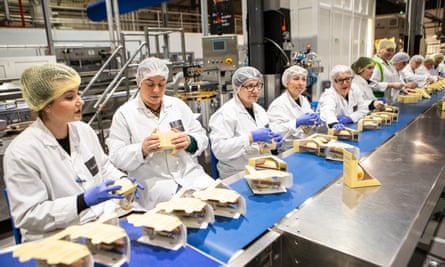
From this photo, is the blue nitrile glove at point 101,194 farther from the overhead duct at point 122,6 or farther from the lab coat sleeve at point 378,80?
the overhead duct at point 122,6

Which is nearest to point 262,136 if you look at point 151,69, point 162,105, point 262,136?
point 262,136

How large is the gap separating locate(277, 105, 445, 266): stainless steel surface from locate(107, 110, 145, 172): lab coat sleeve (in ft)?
3.08

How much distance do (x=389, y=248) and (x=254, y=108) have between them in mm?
1515

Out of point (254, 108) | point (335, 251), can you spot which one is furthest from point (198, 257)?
point (254, 108)

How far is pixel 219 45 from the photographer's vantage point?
3645mm

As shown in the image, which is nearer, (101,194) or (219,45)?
(101,194)

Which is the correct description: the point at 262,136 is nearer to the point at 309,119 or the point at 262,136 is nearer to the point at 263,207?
the point at 309,119

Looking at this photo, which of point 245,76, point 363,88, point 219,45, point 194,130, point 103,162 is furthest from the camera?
point 219,45

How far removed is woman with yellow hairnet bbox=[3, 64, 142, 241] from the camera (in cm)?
112

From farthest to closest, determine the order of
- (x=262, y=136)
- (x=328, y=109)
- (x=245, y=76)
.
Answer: (x=328, y=109) < (x=245, y=76) < (x=262, y=136)

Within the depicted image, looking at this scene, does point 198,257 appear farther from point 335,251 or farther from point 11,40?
point 11,40

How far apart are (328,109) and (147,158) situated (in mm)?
1559

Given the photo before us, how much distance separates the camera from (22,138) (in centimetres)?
122

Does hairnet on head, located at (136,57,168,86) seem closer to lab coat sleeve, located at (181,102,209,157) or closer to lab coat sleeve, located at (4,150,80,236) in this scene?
lab coat sleeve, located at (181,102,209,157)
